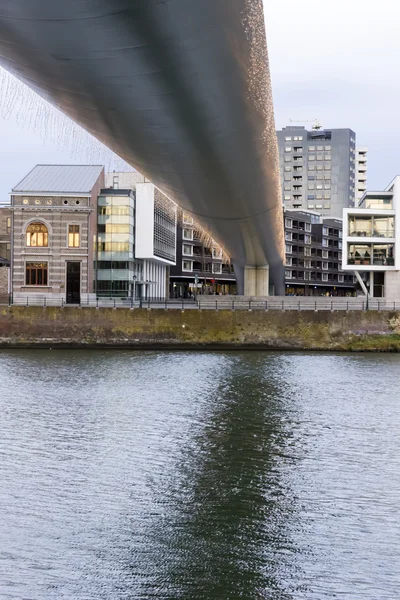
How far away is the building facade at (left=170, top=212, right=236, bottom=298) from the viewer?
89.2 metres

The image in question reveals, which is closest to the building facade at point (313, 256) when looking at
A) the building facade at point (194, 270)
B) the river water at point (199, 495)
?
the building facade at point (194, 270)

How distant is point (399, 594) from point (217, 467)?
17.4 feet

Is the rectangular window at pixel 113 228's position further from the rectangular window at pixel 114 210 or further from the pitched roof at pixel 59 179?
the pitched roof at pixel 59 179

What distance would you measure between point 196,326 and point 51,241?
1430 cm

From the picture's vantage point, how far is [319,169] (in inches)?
5340

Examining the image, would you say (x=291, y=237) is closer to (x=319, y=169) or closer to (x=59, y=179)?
(x=319, y=169)

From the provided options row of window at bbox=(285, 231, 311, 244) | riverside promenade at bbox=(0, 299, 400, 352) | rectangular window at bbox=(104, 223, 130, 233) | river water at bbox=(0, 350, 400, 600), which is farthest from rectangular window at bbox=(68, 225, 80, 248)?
row of window at bbox=(285, 231, 311, 244)

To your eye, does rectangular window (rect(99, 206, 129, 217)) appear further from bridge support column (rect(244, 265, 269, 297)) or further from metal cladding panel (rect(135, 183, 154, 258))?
bridge support column (rect(244, 265, 269, 297))

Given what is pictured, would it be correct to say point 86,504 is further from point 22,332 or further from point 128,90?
point 22,332

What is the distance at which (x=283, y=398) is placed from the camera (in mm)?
21078

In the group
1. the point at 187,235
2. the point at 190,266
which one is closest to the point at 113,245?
the point at 187,235

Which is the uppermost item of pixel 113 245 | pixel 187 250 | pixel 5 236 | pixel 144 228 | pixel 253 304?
pixel 187 250

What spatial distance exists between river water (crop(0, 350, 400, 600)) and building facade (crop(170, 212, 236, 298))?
66.8 meters

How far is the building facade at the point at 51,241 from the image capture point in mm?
51969
